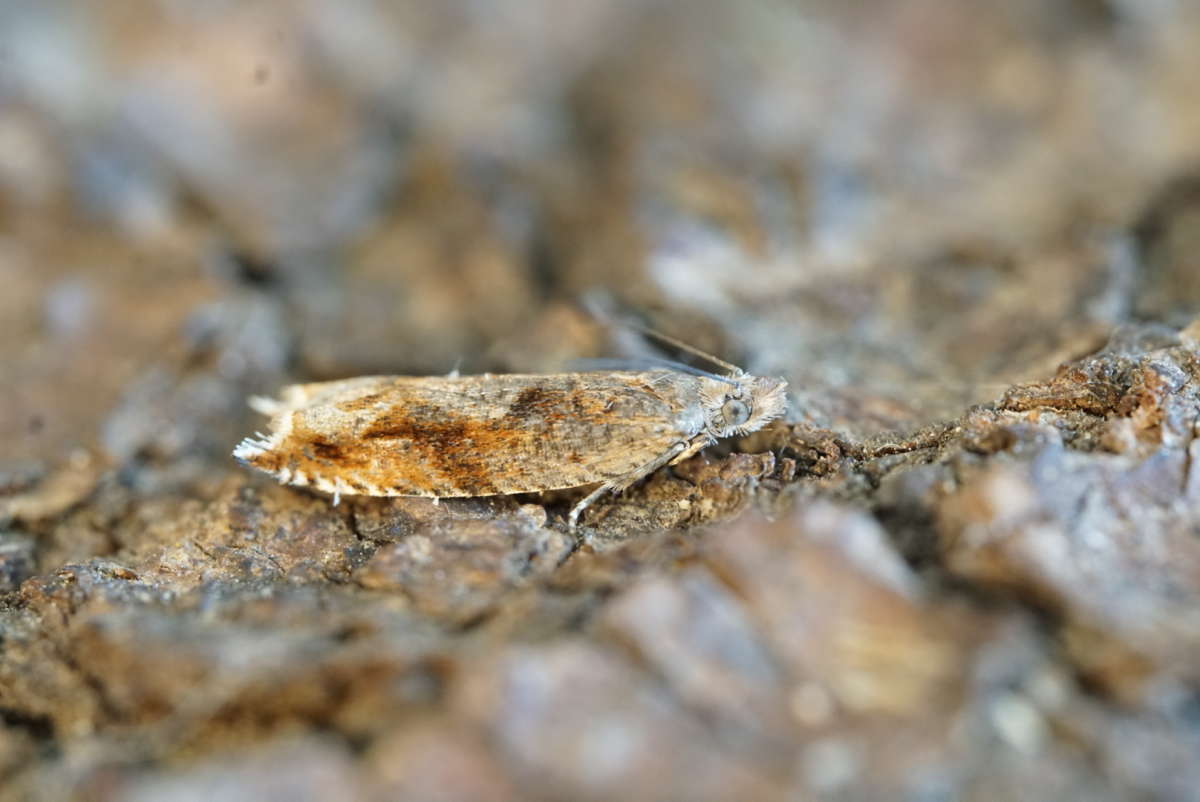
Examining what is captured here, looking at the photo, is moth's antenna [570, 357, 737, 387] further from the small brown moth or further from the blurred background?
the small brown moth

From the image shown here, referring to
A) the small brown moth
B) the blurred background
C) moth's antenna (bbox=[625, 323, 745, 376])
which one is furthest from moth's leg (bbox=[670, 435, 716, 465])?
moth's antenna (bbox=[625, 323, 745, 376])

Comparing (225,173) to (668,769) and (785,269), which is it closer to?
(785,269)

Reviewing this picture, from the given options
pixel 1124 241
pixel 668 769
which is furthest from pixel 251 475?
pixel 1124 241

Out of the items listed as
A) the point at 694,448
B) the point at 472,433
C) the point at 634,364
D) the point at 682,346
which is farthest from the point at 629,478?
the point at 682,346

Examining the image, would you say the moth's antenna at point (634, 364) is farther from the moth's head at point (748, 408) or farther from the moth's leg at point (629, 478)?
the moth's leg at point (629, 478)

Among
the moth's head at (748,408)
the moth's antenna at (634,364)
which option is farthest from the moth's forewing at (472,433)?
the moth's antenna at (634,364)

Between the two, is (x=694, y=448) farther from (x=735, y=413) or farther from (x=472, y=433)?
(x=472, y=433)
